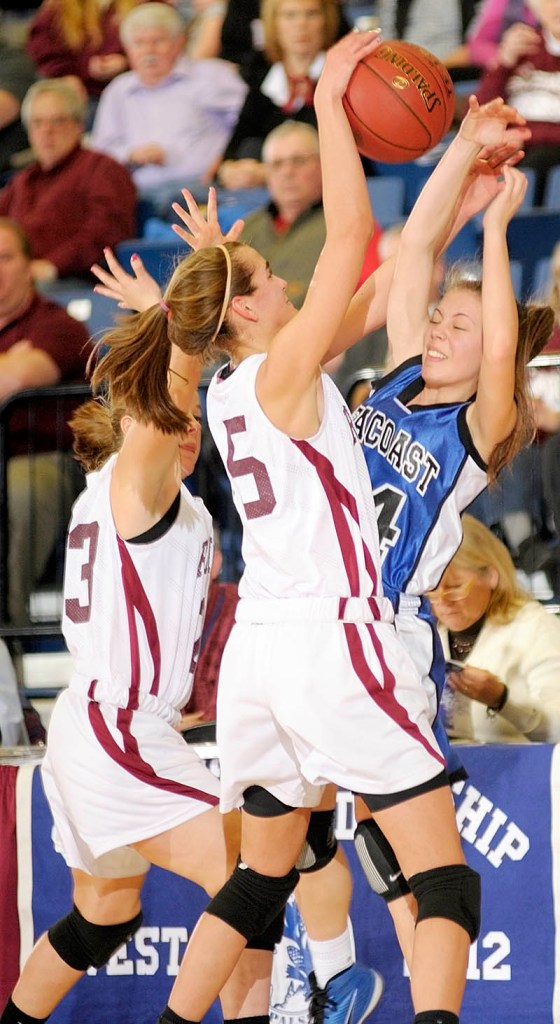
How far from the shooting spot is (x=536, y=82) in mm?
6969

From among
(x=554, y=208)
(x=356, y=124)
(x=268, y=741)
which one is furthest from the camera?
(x=554, y=208)

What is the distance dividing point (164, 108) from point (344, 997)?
589 cm

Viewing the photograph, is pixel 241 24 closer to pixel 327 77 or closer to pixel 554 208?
pixel 554 208

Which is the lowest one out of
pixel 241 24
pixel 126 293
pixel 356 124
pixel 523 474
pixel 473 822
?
pixel 473 822

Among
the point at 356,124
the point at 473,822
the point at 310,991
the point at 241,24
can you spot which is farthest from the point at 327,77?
Answer: the point at 241,24

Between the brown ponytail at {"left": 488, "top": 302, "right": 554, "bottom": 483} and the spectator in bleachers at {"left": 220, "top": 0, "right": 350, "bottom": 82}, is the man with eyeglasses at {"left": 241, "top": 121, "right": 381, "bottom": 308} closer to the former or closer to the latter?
the spectator in bleachers at {"left": 220, "top": 0, "right": 350, "bottom": 82}

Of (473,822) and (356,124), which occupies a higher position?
(356,124)

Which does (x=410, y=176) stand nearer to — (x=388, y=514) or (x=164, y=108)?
(x=164, y=108)

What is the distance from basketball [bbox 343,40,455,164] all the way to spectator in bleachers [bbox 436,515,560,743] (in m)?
1.62

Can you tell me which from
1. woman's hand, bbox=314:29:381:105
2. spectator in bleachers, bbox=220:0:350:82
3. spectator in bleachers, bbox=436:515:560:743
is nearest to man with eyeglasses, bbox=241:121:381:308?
spectator in bleachers, bbox=220:0:350:82

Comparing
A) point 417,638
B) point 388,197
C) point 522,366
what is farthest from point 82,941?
point 388,197

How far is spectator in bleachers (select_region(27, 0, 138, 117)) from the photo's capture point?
8625 mm

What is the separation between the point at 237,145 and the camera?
7.77 metres

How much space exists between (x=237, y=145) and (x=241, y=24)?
961mm
